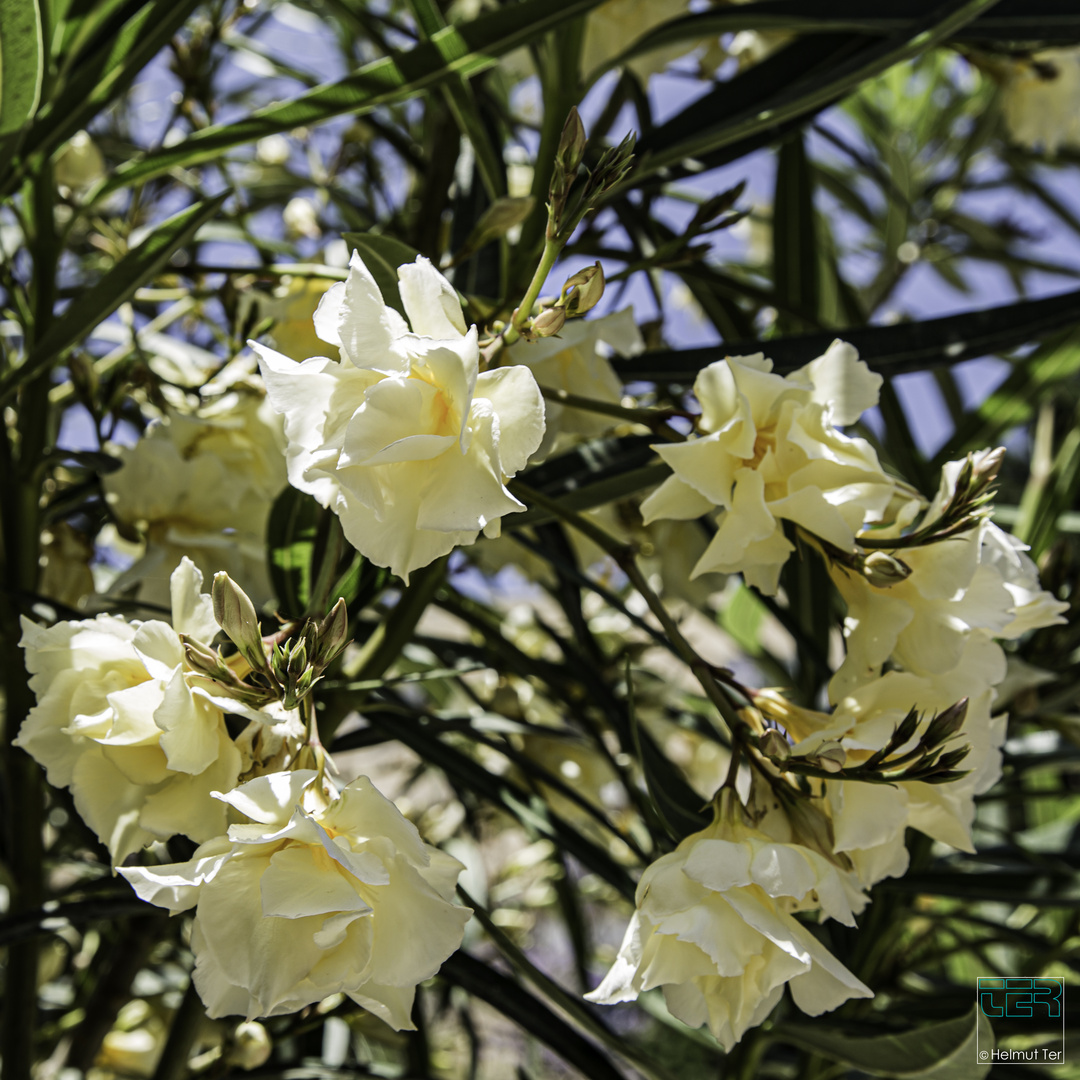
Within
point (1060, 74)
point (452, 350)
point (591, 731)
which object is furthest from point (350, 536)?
point (1060, 74)

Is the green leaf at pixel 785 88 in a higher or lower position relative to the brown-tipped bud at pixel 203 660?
higher

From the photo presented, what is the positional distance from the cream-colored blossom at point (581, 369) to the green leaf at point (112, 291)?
0.64 ft

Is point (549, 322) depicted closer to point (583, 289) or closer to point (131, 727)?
point (583, 289)

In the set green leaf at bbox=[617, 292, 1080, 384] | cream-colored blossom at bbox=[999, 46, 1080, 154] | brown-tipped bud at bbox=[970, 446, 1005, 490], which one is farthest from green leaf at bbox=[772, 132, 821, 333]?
brown-tipped bud at bbox=[970, 446, 1005, 490]

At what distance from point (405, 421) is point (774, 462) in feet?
0.59

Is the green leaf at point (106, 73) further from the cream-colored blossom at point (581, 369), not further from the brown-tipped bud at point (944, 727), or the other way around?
the brown-tipped bud at point (944, 727)

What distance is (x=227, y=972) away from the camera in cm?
34

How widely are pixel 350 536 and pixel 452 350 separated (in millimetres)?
75

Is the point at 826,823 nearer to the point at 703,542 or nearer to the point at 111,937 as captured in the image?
the point at 703,542

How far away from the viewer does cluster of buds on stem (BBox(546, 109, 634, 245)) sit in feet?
1.19

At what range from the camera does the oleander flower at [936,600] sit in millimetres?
437

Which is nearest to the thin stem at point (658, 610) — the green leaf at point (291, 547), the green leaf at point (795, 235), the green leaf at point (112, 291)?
the green leaf at point (291, 547)

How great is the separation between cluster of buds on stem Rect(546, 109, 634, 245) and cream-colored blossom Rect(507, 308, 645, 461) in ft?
0.40

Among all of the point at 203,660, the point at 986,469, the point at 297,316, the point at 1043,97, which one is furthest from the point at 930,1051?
the point at 1043,97
